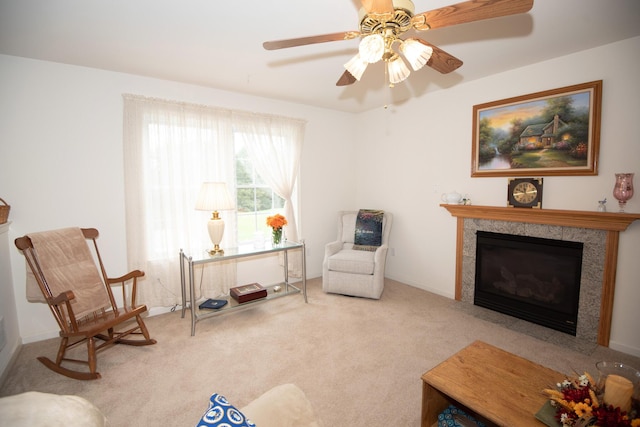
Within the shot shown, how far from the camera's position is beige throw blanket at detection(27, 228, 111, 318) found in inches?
89.6

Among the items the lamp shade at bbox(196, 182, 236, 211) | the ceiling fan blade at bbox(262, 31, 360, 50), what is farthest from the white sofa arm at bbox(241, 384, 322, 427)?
the lamp shade at bbox(196, 182, 236, 211)

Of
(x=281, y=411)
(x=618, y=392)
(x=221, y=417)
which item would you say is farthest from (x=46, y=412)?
(x=618, y=392)

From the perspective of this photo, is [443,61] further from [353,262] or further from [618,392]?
[353,262]

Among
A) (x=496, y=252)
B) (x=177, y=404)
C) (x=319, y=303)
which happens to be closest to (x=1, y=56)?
(x=177, y=404)

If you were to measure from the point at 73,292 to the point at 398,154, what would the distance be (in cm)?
390

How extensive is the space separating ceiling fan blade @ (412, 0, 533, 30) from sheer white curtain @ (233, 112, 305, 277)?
2713 millimetres

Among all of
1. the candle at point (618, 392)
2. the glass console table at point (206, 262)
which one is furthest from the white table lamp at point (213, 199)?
the candle at point (618, 392)

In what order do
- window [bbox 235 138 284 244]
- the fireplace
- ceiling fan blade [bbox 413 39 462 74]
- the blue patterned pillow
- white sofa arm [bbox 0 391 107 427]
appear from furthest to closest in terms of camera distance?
window [bbox 235 138 284 244] < the fireplace < ceiling fan blade [bbox 413 39 462 74] < white sofa arm [bbox 0 391 107 427] < the blue patterned pillow

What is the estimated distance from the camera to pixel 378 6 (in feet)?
4.09

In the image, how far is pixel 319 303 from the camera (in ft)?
11.7

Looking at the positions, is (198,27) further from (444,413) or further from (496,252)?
(496,252)

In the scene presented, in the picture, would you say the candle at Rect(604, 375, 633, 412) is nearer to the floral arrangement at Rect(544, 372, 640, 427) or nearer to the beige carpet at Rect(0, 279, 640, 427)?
the floral arrangement at Rect(544, 372, 640, 427)

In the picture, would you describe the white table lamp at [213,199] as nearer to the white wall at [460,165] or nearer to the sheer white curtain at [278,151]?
the sheer white curtain at [278,151]

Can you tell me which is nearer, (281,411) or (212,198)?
(281,411)
